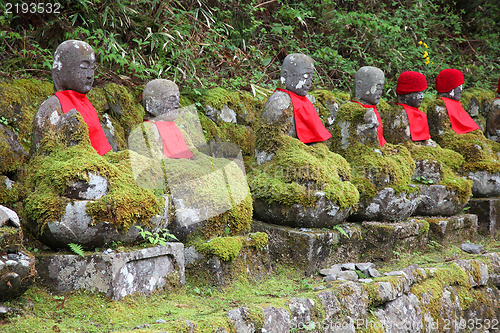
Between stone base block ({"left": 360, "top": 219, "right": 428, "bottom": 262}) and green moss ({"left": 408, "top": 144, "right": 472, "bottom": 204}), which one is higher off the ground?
green moss ({"left": 408, "top": 144, "right": 472, "bottom": 204})

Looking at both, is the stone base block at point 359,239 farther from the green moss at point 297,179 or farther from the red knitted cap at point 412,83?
the red knitted cap at point 412,83

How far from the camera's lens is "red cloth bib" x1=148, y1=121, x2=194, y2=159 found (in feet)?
13.1

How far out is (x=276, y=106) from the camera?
4469mm

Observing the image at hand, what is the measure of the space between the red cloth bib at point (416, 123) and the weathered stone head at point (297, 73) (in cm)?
206

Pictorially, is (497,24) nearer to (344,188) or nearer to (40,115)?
(344,188)

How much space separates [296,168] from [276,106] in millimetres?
667

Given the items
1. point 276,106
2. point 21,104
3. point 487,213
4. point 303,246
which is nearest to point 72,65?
point 21,104

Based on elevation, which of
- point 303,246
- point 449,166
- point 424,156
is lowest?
point 303,246

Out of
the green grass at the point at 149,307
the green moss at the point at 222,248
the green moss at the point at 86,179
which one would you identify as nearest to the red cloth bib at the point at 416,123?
the green grass at the point at 149,307

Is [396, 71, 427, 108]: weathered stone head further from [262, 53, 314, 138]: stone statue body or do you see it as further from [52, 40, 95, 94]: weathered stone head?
[52, 40, 95, 94]: weathered stone head

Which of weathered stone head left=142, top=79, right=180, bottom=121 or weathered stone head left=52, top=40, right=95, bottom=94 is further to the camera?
weathered stone head left=142, top=79, right=180, bottom=121

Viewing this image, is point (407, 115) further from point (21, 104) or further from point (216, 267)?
point (21, 104)

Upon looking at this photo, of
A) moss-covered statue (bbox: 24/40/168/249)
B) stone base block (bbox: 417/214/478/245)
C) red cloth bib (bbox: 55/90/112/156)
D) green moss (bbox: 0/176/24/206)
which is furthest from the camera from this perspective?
stone base block (bbox: 417/214/478/245)

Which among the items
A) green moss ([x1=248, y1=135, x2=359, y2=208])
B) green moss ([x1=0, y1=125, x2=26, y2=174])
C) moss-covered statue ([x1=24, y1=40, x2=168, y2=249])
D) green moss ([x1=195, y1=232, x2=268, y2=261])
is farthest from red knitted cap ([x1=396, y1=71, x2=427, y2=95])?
green moss ([x1=0, y1=125, x2=26, y2=174])
